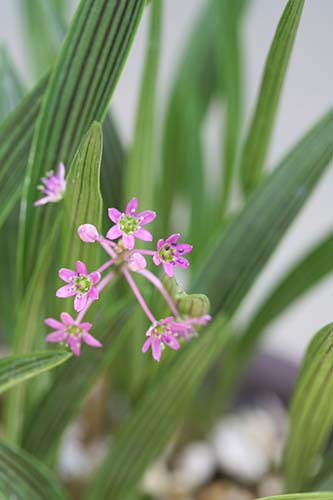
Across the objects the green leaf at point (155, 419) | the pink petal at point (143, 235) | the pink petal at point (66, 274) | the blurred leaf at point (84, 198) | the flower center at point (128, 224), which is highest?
the blurred leaf at point (84, 198)

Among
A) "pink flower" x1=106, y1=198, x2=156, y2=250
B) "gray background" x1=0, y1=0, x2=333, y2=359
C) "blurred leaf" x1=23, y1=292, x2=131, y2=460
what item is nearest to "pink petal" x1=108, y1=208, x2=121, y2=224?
"pink flower" x1=106, y1=198, x2=156, y2=250

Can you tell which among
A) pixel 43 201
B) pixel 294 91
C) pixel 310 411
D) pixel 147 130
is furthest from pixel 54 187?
pixel 294 91

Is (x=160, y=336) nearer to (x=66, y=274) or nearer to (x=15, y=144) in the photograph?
(x=66, y=274)

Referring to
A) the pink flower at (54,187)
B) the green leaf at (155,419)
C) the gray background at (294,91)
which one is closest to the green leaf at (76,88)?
the pink flower at (54,187)

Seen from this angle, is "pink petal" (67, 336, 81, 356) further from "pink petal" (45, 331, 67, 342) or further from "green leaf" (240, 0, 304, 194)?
"green leaf" (240, 0, 304, 194)

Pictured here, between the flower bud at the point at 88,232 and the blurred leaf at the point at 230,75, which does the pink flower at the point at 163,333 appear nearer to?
the flower bud at the point at 88,232
